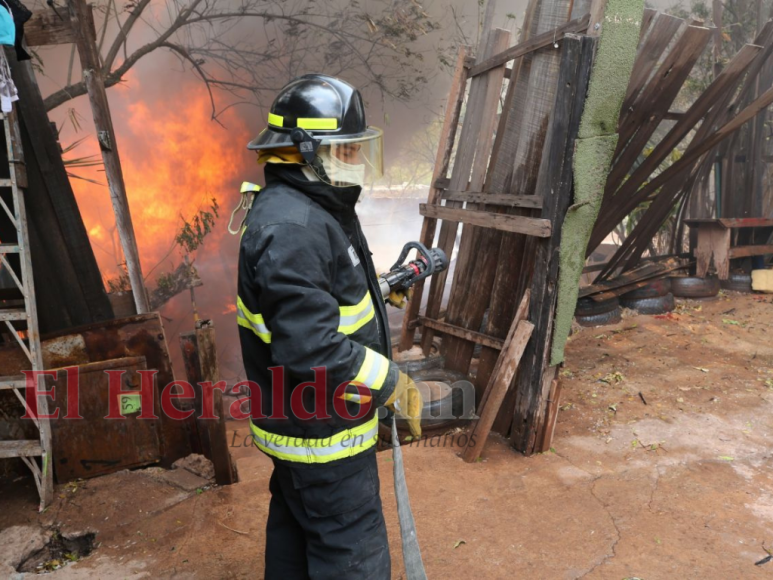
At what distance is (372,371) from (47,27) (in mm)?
4026

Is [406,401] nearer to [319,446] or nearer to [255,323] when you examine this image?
[319,446]

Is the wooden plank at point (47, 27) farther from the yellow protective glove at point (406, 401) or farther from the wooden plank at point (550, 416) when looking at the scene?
the wooden plank at point (550, 416)

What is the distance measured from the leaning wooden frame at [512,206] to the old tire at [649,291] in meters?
3.70

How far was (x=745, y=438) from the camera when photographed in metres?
4.21

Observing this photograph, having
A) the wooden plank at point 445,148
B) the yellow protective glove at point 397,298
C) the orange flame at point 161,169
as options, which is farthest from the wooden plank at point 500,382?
the orange flame at point 161,169

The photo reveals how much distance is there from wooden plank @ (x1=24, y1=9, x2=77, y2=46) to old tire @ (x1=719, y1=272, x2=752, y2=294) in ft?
28.5

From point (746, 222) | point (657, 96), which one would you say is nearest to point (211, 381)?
point (657, 96)

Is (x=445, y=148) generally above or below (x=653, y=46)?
below

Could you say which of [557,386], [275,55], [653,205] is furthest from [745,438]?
[275,55]

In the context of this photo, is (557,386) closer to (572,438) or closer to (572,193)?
(572,438)

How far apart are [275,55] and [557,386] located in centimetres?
720

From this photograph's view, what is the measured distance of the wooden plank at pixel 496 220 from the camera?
374 centimetres

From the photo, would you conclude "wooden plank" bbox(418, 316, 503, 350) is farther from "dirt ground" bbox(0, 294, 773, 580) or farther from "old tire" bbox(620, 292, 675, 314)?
"old tire" bbox(620, 292, 675, 314)

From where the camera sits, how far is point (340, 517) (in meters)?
1.99
